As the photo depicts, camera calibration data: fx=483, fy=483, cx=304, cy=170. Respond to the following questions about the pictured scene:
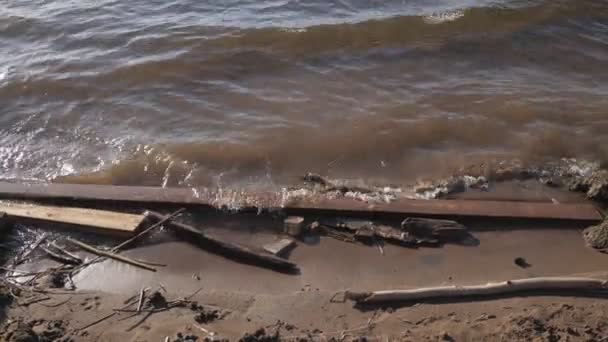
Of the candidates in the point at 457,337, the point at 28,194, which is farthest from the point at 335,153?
the point at 28,194

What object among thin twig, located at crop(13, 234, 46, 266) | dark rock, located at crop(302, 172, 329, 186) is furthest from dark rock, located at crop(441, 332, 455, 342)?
thin twig, located at crop(13, 234, 46, 266)

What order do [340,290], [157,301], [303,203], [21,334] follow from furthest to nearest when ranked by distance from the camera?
[303,203], [340,290], [157,301], [21,334]

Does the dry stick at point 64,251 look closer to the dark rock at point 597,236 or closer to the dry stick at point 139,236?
the dry stick at point 139,236

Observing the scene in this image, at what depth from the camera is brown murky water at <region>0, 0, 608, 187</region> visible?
21.5 ft

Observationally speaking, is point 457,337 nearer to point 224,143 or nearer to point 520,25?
point 224,143

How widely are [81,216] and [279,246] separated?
2230 millimetres

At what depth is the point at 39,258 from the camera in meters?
4.88

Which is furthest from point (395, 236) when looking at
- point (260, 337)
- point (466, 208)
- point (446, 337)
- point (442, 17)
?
point (442, 17)

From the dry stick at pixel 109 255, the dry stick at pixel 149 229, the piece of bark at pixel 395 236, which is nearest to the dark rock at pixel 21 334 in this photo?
the dry stick at pixel 109 255

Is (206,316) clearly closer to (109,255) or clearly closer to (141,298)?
(141,298)

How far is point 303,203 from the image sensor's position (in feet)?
17.7

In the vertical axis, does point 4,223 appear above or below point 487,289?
above

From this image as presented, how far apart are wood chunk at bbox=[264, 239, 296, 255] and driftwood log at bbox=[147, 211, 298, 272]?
3.1 inches

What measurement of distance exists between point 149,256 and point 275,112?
3419mm
